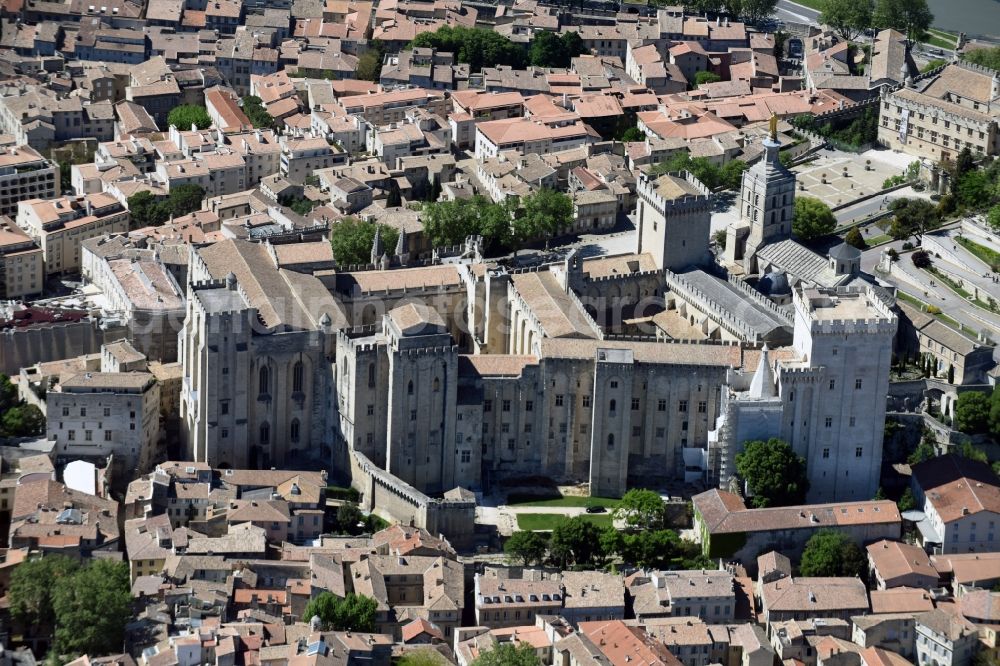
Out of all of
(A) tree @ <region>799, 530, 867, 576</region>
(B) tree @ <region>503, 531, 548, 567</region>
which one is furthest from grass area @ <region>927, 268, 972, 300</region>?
(B) tree @ <region>503, 531, 548, 567</region>

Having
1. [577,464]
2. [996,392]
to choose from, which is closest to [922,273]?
[996,392]

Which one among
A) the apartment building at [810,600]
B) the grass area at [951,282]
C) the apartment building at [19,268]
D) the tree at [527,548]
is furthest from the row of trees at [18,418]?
the grass area at [951,282]

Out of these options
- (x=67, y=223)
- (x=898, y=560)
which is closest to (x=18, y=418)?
(x=67, y=223)

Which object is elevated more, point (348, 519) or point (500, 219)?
point (500, 219)

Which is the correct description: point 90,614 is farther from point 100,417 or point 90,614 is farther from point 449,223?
point 449,223

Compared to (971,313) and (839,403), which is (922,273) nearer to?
(971,313)

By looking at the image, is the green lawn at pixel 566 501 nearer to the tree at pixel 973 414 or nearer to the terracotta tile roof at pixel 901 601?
the terracotta tile roof at pixel 901 601
